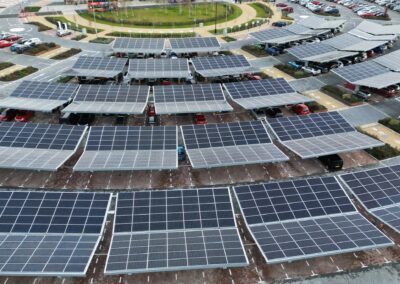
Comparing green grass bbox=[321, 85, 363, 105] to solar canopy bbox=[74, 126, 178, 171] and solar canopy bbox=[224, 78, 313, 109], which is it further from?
solar canopy bbox=[74, 126, 178, 171]

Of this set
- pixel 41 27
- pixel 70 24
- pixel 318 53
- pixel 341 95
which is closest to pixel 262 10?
pixel 318 53

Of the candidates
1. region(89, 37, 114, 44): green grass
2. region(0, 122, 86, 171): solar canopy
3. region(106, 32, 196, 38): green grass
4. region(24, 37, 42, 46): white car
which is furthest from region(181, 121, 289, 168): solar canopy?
region(24, 37, 42, 46): white car

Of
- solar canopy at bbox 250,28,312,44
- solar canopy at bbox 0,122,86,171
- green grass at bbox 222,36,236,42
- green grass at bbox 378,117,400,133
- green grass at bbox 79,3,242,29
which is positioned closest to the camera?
solar canopy at bbox 0,122,86,171

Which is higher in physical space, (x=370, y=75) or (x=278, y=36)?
(x=278, y=36)

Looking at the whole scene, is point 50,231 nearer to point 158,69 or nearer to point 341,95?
point 158,69

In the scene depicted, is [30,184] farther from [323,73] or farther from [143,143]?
[323,73]

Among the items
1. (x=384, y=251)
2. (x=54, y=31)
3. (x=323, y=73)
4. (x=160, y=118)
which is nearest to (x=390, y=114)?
(x=323, y=73)
